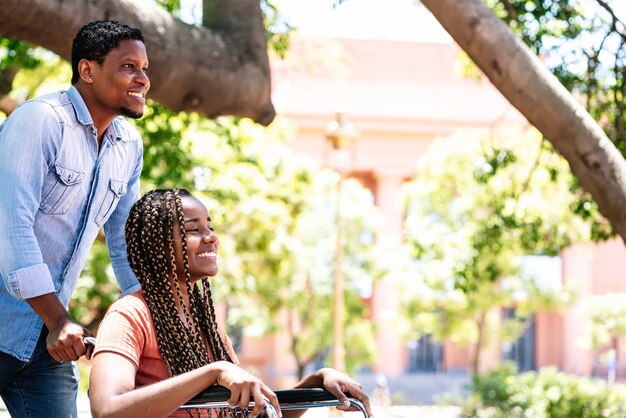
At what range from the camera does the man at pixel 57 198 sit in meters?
2.63

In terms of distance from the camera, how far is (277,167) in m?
20.9

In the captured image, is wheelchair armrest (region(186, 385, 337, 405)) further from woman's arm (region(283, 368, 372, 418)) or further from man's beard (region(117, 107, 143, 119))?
man's beard (region(117, 107, 143, 119))

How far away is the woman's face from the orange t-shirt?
0.15m

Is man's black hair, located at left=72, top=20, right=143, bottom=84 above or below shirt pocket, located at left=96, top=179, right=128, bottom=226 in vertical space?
above

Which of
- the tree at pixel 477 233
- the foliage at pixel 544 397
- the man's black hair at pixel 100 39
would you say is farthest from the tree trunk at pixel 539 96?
the foliage at pixel 544 397

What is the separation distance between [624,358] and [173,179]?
3331 centimetres

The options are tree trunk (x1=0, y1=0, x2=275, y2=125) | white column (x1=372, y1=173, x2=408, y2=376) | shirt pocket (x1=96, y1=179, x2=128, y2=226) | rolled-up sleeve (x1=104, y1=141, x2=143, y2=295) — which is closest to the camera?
shirt pocket (x1=96, y1=179, x2=128, y2=226)

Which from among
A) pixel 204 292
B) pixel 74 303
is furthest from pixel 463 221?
pixel 204 292

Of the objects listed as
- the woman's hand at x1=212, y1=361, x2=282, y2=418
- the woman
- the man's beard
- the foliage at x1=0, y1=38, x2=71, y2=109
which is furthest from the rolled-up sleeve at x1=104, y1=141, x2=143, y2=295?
the foliage at x1=0, y1=38, x2=71, y2=109

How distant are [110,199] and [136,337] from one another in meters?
0.61

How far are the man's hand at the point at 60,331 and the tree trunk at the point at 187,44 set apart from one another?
5.99 ft

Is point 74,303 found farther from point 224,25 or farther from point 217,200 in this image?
point 224,25

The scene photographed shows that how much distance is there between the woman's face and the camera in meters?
2.69

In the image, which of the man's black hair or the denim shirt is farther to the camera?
the man's black hair
